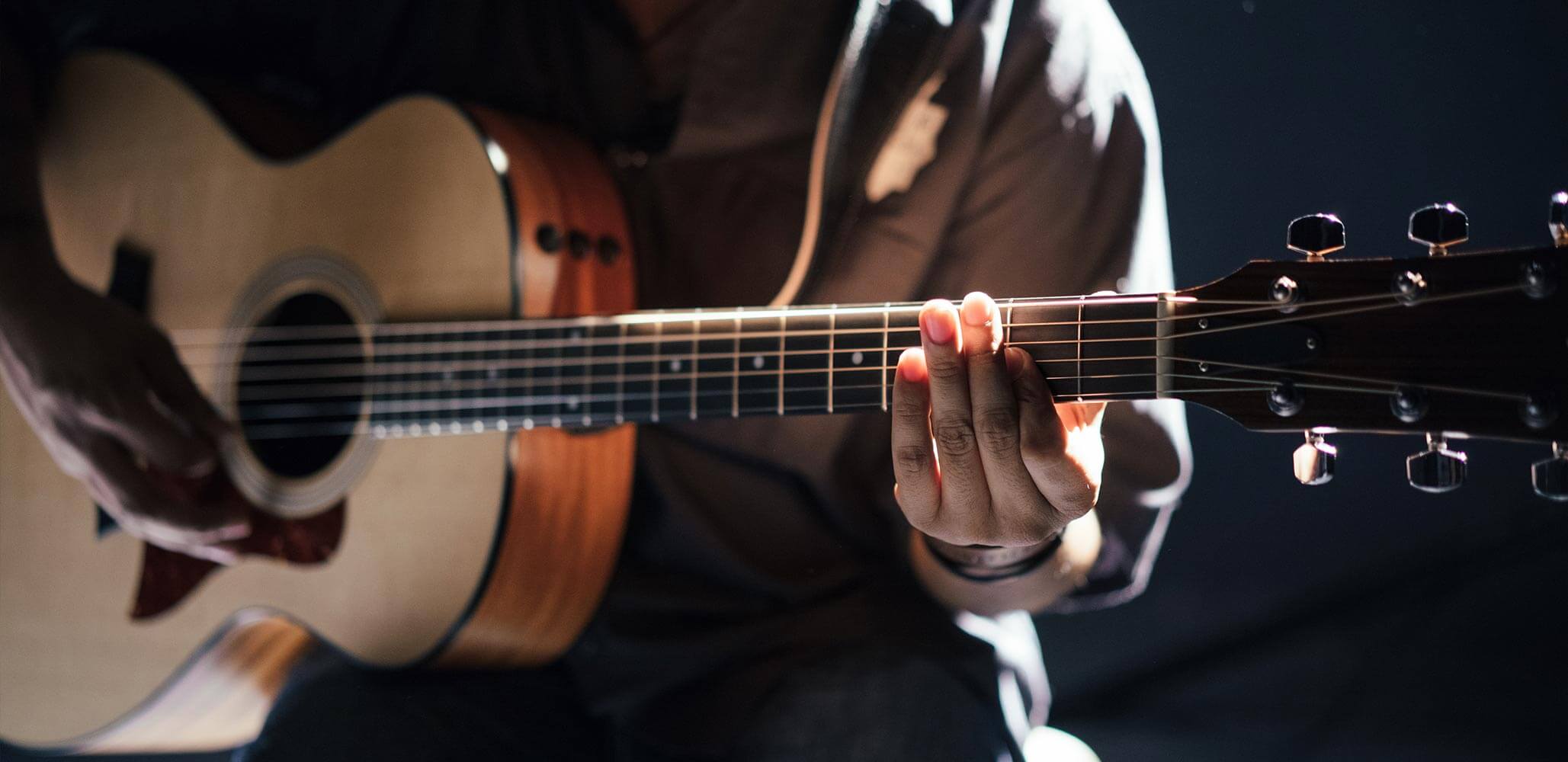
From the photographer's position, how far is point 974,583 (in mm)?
825

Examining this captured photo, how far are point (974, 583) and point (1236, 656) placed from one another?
291mm

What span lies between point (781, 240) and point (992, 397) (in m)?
0.39

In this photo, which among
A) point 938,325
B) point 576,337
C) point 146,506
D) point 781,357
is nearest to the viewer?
point 938,325

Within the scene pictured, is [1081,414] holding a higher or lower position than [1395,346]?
lower

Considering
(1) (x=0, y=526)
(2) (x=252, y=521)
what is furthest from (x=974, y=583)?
(1) (x=0, y=526)

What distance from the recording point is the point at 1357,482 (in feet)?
2.71

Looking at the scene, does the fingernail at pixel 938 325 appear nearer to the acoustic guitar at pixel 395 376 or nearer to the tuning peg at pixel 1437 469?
the acoustic guitar at pixel 395 376

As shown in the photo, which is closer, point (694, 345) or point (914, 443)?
point (914, 443)

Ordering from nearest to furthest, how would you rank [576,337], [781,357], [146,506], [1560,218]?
[1560,218]
[781,357]
[576,337]
[146,506]

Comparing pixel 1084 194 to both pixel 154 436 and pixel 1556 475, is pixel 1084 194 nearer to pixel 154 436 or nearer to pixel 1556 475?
pixel 1556 475

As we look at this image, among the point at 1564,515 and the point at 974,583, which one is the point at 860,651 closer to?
the point at 974,583

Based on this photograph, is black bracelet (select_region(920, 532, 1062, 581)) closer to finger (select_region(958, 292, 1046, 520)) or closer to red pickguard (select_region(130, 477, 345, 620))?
finger (select_region(958, 292, 1046, 520))

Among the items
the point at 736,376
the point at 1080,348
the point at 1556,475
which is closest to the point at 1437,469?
the point at 1556,475

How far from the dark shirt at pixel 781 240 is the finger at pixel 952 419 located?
0.71 ft
